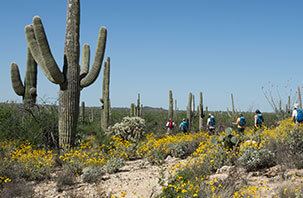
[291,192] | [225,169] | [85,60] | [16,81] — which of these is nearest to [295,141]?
[225,169]

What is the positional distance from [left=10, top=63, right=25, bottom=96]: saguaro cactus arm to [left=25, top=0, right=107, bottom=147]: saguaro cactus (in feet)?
9.55

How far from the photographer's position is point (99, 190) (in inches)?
241

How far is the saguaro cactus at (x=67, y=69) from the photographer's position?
9.87 meters

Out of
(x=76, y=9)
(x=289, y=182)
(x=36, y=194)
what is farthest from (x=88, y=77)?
(x=289, y=182)

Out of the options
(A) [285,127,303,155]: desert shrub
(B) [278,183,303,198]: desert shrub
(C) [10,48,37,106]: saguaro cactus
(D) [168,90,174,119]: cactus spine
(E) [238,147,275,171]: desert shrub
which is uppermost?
(C) [10,48,37,106]: saguaro cactus

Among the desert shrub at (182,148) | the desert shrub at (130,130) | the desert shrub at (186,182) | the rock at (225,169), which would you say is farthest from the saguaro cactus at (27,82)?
the rock at (225,169)

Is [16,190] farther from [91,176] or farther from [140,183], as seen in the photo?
[140,183]

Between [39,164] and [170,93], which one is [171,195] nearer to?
[39,164]

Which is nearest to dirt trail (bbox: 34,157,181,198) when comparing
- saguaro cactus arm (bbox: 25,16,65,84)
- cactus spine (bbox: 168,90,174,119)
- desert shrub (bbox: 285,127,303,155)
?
desert shrub (bbox: 285,127,303,155)

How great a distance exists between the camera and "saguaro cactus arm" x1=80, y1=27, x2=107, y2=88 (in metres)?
11.1

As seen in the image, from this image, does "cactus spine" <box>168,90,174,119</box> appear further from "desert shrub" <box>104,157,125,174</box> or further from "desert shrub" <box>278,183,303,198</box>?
"desert shrub" <box>278,183,303,198</box>

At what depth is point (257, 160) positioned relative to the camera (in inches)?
266

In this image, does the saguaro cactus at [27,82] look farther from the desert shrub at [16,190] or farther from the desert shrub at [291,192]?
the desert shrub at [291,192]

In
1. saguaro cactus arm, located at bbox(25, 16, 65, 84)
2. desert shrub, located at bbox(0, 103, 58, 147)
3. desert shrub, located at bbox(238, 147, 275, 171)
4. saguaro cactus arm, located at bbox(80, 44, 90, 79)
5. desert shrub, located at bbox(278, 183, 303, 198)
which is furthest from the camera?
saguaro cactus arm, located at bbox(80, 44, 90, 79)
